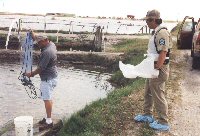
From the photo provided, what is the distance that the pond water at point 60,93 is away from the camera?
1372 cm

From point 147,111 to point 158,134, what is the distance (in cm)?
74

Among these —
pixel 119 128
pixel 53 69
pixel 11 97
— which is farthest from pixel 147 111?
pixel 11 97

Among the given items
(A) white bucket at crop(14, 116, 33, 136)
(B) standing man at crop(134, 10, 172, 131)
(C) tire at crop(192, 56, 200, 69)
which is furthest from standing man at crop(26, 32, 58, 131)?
(C) tire at crop(192, 56, 200, 69)

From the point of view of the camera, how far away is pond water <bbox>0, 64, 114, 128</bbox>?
45.0 ft

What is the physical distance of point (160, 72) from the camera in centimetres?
828

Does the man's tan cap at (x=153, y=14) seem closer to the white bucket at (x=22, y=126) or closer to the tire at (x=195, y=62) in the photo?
the white bucket at (x=22, y=126)

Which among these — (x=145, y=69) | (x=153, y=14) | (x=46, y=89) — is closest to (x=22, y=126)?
(x=46, y=89)

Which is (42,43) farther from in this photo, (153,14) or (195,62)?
(195,62)

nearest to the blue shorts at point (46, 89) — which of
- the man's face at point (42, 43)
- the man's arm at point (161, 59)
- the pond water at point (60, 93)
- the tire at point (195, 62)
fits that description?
the man's face at point (42, 43)

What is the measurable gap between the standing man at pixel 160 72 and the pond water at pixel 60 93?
3357 mm

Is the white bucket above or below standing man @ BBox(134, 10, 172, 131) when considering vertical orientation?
below

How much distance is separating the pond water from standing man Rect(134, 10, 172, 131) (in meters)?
3.36

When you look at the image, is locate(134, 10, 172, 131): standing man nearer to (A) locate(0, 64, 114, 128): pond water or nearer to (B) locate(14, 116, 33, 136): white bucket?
(B) locate(14, 116, 33, 136): white bucket

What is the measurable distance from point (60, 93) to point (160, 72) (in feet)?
31.3
